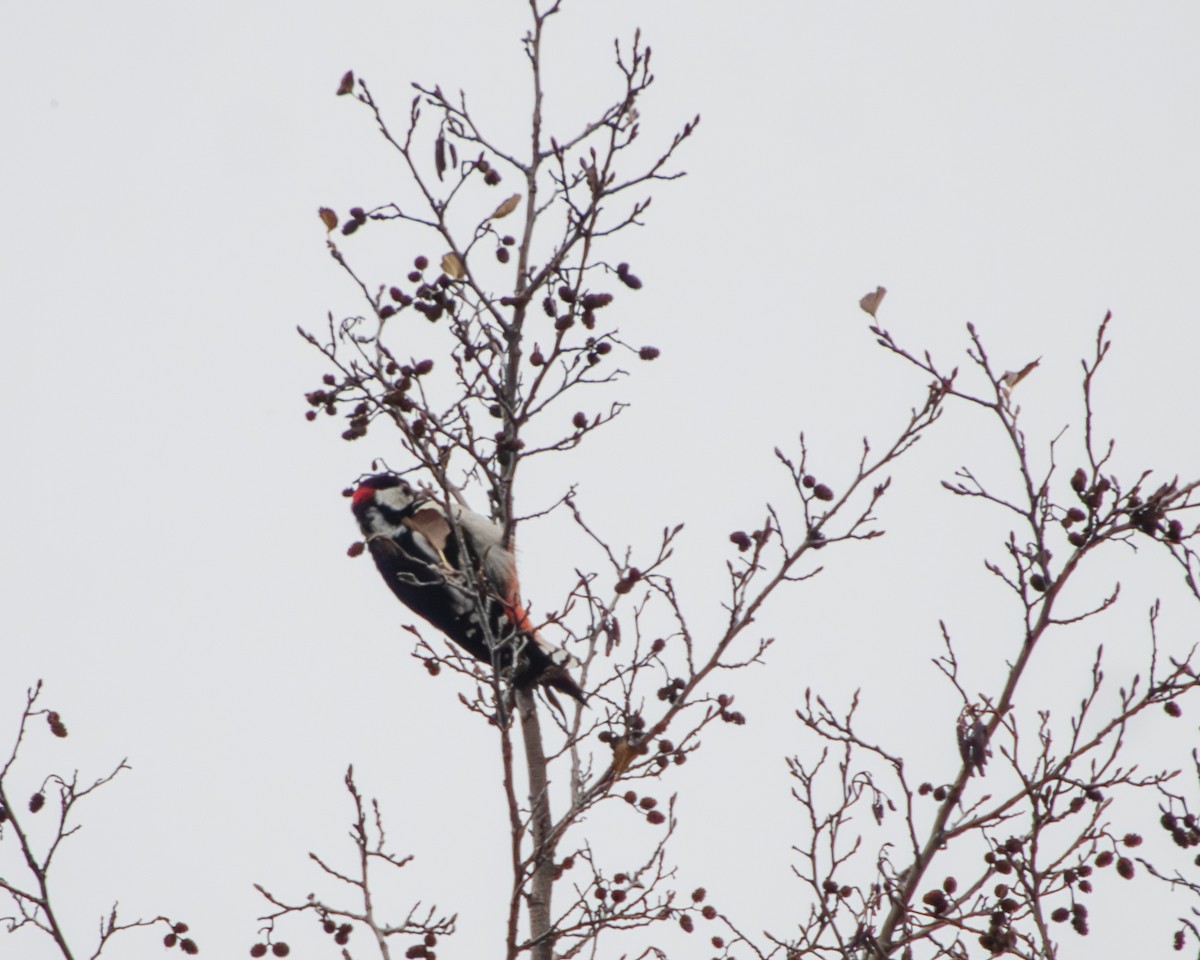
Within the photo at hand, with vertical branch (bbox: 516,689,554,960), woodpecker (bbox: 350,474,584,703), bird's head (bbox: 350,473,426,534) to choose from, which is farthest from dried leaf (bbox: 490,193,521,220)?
bird's head (bbox: 350,473,426,534)

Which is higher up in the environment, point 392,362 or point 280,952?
point 392,362

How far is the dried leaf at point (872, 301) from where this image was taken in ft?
Result: 11.3

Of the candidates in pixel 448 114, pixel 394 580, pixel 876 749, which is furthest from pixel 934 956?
pixel 394 580

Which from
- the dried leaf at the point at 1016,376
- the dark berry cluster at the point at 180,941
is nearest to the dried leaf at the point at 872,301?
the dried leaf at the point at 1016,376

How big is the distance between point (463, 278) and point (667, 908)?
2191 mm

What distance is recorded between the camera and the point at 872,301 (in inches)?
135

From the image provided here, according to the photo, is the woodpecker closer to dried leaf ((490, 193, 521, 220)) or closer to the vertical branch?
the vertical branch

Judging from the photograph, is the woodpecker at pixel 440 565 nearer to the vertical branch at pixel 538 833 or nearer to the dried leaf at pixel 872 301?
the vertical branch at pixel 538 833

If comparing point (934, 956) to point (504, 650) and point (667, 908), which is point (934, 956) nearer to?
point (667, 908)

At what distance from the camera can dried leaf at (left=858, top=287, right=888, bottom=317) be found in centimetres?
343

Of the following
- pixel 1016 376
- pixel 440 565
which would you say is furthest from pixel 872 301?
pixel 440 565

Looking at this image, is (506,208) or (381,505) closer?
(506,208)

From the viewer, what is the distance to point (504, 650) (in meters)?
5.00

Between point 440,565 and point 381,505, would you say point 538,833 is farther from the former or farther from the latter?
point 381,505
